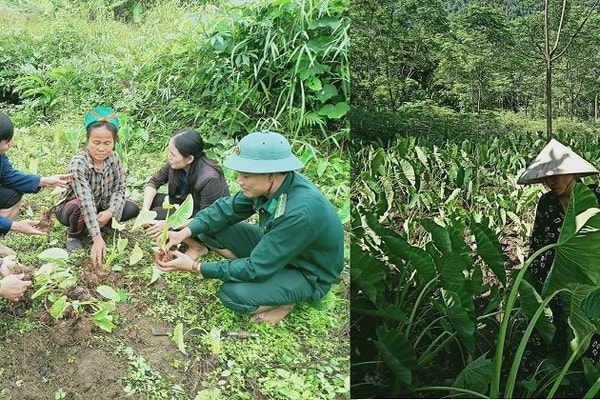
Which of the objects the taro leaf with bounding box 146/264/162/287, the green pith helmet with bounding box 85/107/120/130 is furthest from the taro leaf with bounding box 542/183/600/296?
the green pith helmet with bounding box 85/107/120/130

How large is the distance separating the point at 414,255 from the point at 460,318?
0.72 feet

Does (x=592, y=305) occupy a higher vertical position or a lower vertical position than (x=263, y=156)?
lower

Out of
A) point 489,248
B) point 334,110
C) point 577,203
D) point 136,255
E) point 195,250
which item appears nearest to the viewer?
point 577,203

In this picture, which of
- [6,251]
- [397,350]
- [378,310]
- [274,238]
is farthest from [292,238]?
[6,251]

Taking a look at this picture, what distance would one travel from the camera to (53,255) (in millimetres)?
2045

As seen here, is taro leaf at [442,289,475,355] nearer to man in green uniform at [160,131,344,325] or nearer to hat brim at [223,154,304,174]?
man in green uniform at [160,131,344,325]

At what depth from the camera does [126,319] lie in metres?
1.98

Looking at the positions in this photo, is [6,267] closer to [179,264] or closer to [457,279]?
[179,264]

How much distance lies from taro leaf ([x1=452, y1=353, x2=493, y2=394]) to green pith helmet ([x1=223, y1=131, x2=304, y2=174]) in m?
0.76

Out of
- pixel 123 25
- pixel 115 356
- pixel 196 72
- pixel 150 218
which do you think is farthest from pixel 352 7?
pixel 115 356

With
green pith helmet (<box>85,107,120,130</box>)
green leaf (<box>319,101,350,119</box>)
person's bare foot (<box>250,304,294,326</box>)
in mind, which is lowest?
person's bare foot (<box>250,304,294,326</box>)

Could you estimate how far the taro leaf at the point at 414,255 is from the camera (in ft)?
6.36

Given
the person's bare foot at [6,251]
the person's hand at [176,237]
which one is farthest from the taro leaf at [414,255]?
the person's bare foot at [6,251]

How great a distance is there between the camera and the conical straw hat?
205 centimetres
